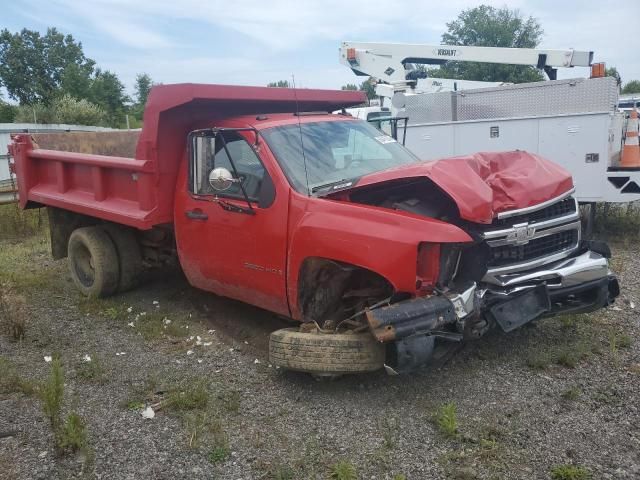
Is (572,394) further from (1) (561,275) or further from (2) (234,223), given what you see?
(2) (234,223)

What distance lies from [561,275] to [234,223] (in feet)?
8.38

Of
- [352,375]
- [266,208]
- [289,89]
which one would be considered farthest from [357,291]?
[289,89]

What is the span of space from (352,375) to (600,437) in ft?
5.60

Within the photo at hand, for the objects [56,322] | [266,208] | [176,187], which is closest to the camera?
[266,208]

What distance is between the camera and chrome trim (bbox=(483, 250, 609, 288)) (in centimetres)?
403

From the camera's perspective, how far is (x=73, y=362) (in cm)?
481

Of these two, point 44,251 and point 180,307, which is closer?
point 180,307

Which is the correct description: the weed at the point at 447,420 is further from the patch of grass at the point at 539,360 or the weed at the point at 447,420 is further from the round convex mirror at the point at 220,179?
the round convex mirror at the point at 220,179

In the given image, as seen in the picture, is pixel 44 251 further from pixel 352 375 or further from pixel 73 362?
pixel 352 375

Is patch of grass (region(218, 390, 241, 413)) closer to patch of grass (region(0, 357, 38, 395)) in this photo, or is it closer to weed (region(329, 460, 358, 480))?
weed (region(329, 460, 358, 480))

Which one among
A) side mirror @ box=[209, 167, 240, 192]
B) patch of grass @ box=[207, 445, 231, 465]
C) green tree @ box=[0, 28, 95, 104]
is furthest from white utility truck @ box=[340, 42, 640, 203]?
green tree @ box=[0, 28, 95, 104]

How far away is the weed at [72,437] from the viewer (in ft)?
11.2

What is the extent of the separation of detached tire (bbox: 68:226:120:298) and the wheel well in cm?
289

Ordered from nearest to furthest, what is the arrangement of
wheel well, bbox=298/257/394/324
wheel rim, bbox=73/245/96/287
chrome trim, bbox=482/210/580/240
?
chrome trim, bbox=482/210/580/240 < wheel well, bbox=298/257/394/324 < wheel rim, bbox=73/245/96/287
